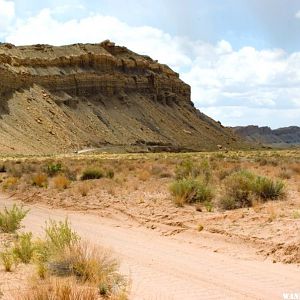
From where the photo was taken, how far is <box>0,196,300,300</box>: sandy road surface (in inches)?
295

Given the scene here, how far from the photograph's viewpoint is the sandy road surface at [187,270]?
7.49 m

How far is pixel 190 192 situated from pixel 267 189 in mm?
2242

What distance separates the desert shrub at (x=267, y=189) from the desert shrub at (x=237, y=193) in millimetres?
187

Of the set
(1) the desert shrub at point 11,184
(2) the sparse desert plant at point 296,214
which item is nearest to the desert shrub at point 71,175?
(1) the desert shrub at point 11,184

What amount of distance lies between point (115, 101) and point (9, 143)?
102 ft

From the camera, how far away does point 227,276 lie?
848 centimetres

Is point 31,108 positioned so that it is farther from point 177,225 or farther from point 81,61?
point 177,225

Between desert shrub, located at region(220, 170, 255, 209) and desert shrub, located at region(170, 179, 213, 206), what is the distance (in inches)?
26.2

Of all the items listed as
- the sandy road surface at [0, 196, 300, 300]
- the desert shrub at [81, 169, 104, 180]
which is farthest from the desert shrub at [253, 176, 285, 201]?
the desert shrub at [81, 169, 104, 180]

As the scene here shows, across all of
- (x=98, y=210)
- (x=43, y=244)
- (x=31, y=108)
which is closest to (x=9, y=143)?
(x=31, y=108)

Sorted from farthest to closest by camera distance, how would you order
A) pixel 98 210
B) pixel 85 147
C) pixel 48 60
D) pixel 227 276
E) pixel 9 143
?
pixel 48 60
pixel 85 147
pixel 9 143
pixel 98 210
pixel 227 276

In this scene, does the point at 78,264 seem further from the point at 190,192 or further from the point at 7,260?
the point at 190,192

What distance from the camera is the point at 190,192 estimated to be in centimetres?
1603

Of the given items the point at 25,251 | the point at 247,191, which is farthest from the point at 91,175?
the point at 25,251
